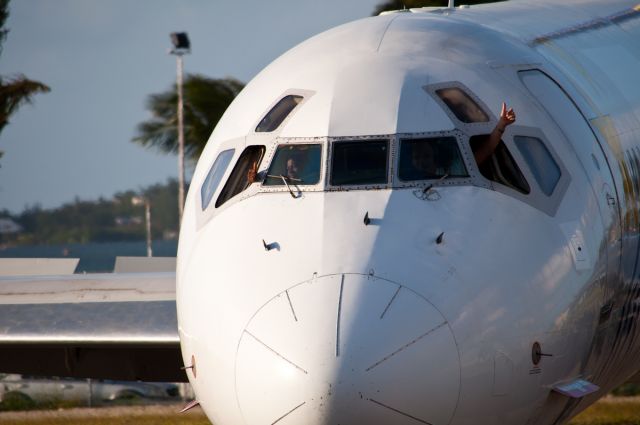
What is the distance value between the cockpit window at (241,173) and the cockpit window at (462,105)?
138 cm

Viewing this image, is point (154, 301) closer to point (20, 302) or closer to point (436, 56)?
point (20, 302)

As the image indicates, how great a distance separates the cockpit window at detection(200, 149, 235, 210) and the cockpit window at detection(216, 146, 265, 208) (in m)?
0.15

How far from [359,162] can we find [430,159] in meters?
0.49

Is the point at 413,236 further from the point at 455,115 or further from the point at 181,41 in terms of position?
the point at 181,41

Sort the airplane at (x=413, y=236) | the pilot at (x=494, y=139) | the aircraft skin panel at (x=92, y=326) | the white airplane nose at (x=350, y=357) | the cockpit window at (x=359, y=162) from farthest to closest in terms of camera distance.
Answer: the aircraft skin panel at (x=92, y=326) → the pilot at (x=494, y=139) → the cockpit window at (x=359, y=162) → the airplane at (x=413, y=236) → the white airplane nose at (x=350, y=357)

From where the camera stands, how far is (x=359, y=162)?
10922 mm

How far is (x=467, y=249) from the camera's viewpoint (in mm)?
10258

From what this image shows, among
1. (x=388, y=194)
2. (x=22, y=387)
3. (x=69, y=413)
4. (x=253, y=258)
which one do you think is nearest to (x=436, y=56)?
A: (x=388, y=194)

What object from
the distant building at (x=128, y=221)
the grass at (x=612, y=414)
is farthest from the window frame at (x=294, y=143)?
the distant building at (x=128, y=221)

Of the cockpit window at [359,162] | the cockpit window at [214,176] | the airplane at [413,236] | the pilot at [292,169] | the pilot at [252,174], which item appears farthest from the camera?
the cockpit window at [214,176]

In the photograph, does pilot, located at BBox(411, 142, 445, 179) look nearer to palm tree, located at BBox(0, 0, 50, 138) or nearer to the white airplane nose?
the white airplane nose

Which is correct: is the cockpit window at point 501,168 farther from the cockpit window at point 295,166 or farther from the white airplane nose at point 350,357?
the white airplane nose at point 350,357

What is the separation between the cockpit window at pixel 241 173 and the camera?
37.5 feet

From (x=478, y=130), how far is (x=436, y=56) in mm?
890
